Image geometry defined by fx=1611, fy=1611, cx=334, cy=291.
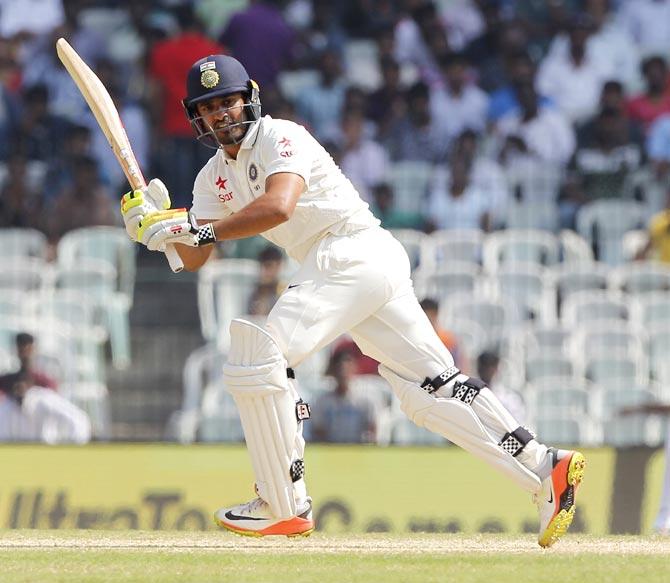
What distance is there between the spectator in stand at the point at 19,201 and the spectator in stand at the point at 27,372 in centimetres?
206

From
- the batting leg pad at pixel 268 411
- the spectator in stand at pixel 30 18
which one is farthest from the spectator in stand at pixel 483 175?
the batting leg pad at pixel 268 411

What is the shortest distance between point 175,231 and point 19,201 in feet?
21.8

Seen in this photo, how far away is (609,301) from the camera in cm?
1090

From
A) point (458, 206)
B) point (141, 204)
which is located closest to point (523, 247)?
point (458, 206)

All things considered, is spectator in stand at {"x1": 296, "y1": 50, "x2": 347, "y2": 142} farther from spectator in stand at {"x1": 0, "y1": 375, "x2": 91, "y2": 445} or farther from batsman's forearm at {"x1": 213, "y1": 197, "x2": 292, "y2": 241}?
batsman's forearm at {"x1": 213, "y1": 197, "x2": 292, "y2": 241}

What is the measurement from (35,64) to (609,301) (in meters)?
5.40

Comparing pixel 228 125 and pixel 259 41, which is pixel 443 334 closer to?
pixel 259 41

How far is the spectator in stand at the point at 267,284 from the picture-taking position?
1044cm

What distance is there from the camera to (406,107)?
42.2ft

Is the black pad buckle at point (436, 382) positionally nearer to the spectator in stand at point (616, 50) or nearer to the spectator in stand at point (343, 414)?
the spectator in stand at point (343, 414)

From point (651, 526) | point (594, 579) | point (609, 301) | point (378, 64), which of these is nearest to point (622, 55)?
point (378, 64)

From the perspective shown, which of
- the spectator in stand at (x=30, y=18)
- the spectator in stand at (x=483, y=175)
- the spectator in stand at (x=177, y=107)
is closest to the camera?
the spectator in stand at (x=483, y=175)

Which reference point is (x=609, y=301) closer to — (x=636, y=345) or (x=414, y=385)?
(x=636, y=345)

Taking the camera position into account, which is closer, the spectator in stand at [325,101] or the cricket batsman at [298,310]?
the cricket batsman at [298,310]
